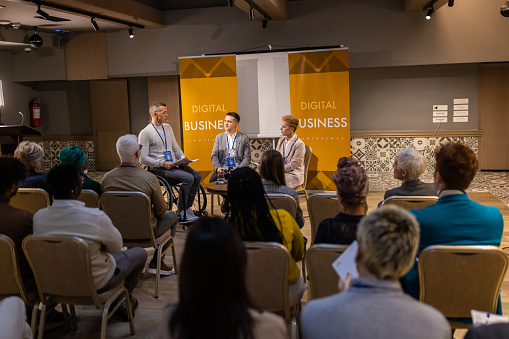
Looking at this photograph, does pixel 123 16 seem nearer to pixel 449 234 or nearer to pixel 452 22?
pixel 452 22

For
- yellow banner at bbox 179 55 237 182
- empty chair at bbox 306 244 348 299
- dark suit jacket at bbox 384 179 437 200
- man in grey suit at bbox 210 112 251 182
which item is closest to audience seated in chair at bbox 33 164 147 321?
empty chair at bbox 306 244 348 299

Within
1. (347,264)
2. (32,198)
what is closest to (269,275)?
(347,264)

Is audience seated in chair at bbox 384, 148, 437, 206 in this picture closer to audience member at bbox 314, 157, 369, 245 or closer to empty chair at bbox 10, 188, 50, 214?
audience member at bbox 314, 157, 369, 245

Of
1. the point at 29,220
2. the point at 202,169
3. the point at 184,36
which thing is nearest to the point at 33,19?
the point at 184,36

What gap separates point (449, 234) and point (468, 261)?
0.57 feet

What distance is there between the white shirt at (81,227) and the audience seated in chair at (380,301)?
5.43ft

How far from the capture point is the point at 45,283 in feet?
9.21

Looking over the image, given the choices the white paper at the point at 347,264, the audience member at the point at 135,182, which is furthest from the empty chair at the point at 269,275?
the audience member at the point at 135,182

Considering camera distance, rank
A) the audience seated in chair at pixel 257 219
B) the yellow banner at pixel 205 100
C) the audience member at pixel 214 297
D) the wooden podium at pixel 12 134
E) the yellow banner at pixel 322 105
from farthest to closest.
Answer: the wooden podium at pixel 12 134
the yellow banner at pixel 205 100
the yellow banner at pixel 322 105
the audience seated in chair at pixel 257 219
the audience member at pixel 214 297

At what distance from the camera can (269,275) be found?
250 cm

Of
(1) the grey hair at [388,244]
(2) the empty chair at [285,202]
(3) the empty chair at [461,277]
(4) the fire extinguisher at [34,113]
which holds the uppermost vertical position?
(4) the fire extinguisher at [34,113]

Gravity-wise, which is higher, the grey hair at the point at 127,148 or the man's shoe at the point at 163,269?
the grey hair at the point at 127,148

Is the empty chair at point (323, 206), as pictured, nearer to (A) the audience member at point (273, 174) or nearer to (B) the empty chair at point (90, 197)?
(A) the audience member at point (273, 174)

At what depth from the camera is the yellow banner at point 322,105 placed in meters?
7.47
